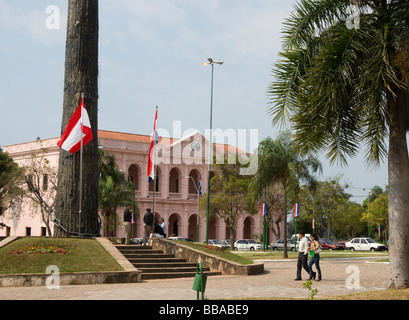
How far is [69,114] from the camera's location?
20.2 metres

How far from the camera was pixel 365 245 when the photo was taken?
5597cm

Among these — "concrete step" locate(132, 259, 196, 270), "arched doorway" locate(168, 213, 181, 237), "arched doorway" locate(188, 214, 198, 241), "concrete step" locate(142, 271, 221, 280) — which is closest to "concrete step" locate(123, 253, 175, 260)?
"concrete step" locate(132, 259, 196, 270)

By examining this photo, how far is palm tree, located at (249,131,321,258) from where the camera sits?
3250cm

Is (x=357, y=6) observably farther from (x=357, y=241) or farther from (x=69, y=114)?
(x=357, y=241)

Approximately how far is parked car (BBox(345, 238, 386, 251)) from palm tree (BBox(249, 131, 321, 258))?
81.5ft

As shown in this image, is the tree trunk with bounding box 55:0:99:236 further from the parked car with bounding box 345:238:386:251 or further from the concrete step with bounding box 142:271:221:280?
the parked car with bounding box 345:238:386:251

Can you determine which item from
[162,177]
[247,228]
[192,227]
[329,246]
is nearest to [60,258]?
[329,246]

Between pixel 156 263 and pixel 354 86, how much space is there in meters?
9.30

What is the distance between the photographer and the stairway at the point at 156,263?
17.8m

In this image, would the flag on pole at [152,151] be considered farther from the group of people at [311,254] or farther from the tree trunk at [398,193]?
the tree trunk at [398,193]

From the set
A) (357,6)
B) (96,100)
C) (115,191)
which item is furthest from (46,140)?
(357,6)

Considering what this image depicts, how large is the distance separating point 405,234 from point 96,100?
12.2 meters

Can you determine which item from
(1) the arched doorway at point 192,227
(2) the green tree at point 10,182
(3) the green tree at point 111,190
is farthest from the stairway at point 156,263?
(1) the arched doorway at point 192,227

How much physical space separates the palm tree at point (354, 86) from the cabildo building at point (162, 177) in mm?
44297
